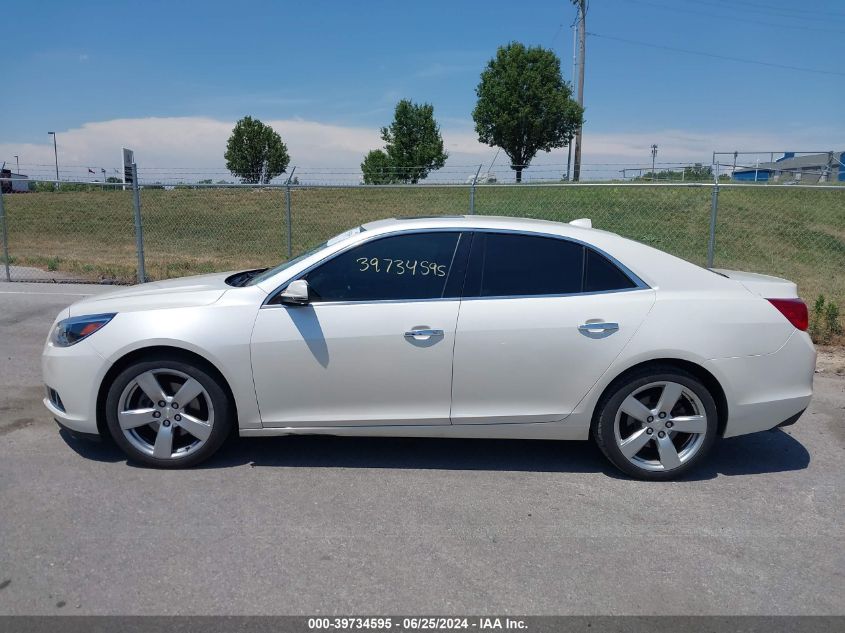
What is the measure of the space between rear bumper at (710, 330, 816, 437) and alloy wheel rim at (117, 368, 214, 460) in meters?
3.11

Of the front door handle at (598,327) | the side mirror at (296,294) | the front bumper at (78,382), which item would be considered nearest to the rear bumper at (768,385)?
the front door handle at (598,327)

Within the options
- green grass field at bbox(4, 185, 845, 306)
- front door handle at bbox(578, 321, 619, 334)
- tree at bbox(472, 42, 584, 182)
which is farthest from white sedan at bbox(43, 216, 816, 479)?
tree at bbox(472, 42, 584, 182)

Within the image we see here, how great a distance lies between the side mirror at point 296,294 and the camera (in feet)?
13.1

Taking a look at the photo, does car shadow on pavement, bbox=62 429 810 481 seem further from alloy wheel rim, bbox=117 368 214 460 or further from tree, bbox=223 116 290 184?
tree, bbox=223 116 290 184

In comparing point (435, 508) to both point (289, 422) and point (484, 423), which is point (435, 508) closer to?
point (484, 423)

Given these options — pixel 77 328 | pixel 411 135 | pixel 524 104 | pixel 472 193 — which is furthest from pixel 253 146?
pixel 77 328

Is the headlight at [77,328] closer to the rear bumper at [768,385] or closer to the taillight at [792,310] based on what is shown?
the rear bumper at [768,385]

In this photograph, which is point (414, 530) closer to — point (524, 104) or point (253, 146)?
point (524, 104)

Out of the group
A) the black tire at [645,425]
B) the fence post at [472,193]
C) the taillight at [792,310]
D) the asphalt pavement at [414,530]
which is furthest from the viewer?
the fence post at [472,193]

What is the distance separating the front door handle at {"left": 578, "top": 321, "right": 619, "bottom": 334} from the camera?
406cm

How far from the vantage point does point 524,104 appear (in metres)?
36.5

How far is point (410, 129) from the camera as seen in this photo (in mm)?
41562

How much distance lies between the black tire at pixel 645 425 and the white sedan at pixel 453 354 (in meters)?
0.01

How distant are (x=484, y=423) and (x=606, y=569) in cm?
119
